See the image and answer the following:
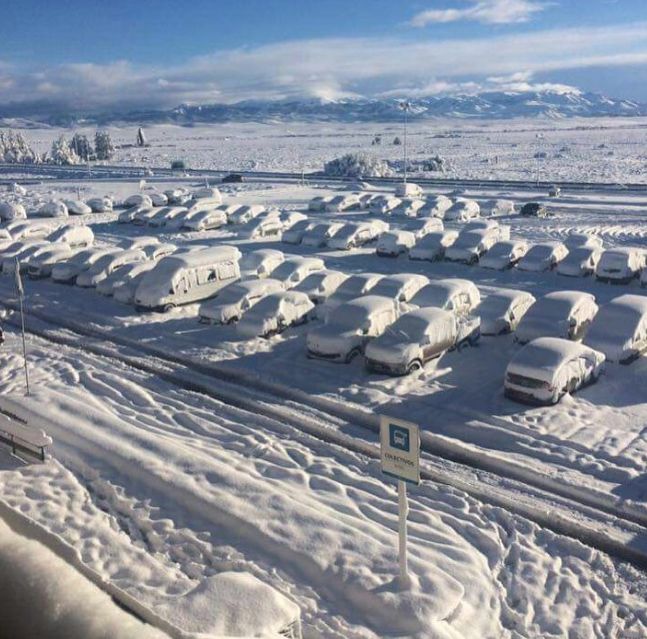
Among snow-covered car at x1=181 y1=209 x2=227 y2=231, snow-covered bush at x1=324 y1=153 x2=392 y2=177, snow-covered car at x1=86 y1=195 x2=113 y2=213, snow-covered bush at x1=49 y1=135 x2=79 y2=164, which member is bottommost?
snow-covered car at x1=181 y1=209 x2=227 y2=231

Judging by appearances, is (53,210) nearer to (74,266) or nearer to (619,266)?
(74,266)

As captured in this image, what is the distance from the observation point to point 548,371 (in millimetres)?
15266

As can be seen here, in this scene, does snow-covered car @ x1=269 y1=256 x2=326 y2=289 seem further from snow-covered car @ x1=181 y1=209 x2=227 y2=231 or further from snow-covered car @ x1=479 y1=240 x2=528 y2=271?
snow-covered car @ x1=181 y1=209 x2=227 y2=231

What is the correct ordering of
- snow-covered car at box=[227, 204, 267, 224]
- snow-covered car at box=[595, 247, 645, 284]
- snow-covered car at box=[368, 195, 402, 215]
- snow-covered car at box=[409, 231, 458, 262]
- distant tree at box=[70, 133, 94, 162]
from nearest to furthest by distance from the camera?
snow-covered car at box=[595, 247, 645, 284], snow-covered car at box=[409, 231, 458, 262], snow-covered car at box=[227, 204, 267, 224], snow-covered car at box=[368, 195, 402, 215], distant tree at box=[70, 133, 94, 162]

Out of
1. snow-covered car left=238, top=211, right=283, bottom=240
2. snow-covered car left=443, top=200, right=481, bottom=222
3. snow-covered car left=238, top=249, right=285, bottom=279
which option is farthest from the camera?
snow-covered car left=443, top=200, right=481, bottom=222

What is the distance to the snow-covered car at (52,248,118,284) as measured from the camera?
28.0 metres

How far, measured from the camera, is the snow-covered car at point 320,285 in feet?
76.4

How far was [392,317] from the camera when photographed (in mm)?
19531

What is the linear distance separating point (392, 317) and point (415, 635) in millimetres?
11984

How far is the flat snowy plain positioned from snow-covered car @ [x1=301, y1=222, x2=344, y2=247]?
13.3 m

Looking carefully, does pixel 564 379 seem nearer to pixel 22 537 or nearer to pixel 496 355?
pixel 496 355

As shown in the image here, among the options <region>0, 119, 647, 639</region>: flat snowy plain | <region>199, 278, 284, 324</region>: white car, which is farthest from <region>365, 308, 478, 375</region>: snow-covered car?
<region>199, 278, 284, 324</region>: white car

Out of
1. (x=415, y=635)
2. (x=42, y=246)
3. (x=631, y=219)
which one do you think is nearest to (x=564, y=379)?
(x=415, y=635)

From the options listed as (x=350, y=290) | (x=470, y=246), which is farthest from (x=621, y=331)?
(x=470, y=246)
